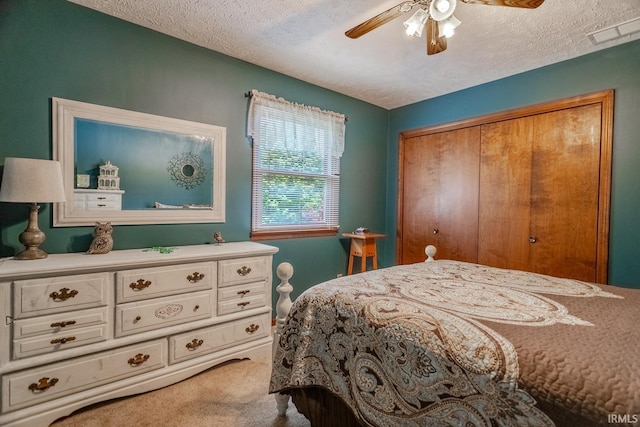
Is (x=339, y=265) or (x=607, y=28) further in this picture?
(x=339, y=265)

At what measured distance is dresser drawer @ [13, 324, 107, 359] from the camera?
5.17ft

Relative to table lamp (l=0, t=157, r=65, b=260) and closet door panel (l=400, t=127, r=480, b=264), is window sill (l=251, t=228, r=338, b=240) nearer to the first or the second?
closet door panel (l=400, t=127, r=480, b=264)

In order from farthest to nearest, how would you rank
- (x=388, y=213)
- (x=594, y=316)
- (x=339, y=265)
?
(x=388, y=213) < (x=339, y=265) < (x=594, y=316)

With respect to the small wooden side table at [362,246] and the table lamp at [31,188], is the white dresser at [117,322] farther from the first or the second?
the small wooden side table at [362,246]

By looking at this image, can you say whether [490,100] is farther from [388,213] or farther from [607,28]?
[388,213]

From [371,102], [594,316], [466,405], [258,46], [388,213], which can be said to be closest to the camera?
[466,405]

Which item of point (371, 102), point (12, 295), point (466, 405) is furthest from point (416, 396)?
point (371, 102)

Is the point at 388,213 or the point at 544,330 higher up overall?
the point at 388,213

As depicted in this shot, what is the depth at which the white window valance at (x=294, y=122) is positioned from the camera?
2824 millimetres

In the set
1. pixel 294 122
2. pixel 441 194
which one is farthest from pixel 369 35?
pixel 441 194

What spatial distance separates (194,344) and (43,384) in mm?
793

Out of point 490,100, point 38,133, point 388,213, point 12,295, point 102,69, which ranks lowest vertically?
point 12,295

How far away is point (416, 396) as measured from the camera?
101 cm

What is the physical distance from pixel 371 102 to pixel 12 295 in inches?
147
